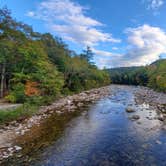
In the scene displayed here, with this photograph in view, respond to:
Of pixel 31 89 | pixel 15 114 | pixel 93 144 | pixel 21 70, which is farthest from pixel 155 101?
pixel 93 144

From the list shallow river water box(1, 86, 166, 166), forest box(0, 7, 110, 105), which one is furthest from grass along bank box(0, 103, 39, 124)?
forest box(0, 7, 110, 105)

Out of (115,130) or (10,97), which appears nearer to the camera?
(115,130)

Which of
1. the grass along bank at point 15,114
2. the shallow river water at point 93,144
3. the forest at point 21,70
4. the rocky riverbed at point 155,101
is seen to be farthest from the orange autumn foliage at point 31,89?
the rocky riverbed at point 155,101

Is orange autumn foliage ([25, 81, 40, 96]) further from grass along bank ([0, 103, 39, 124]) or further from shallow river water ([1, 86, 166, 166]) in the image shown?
shallow river water ([1, 86, 166, 166])

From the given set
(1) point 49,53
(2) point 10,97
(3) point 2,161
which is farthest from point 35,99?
(1) point 49,53

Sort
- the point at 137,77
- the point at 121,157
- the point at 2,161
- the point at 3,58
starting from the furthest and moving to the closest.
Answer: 1. the point at 137,77
2. the point at 3,58
3. the point at 121,157
4. the point at 2,161

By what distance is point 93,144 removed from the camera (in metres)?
10.5

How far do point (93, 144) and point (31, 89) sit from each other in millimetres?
13007

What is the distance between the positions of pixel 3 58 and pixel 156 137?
1770cm

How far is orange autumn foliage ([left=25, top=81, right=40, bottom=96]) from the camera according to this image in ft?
70.0

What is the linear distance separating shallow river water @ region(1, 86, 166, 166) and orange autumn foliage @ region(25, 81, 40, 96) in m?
6.77

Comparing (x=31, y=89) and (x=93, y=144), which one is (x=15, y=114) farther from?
(x=31, y=89)

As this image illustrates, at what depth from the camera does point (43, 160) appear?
8594mm

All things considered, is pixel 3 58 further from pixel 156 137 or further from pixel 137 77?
pixel 137 77
